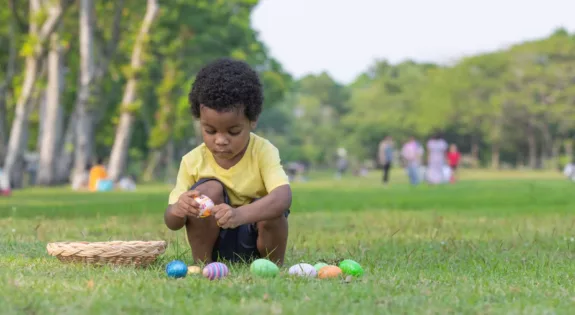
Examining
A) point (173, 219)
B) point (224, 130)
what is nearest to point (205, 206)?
point (173, 219)

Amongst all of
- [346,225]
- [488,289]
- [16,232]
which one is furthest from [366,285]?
[346,225]

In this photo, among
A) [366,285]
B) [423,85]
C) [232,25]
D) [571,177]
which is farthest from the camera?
[423,85]

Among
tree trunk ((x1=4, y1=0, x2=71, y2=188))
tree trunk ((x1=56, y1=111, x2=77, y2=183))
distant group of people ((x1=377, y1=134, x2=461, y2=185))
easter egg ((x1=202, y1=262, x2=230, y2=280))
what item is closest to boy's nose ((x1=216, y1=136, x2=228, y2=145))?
easter egg ((x1=202, y1=262, x2=230, y2=280))

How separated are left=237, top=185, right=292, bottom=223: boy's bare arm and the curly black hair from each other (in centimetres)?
53

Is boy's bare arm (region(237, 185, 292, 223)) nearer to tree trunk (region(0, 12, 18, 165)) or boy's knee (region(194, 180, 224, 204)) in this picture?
boy's knee (region(194, 180, 224, 204))

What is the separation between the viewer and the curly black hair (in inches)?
207

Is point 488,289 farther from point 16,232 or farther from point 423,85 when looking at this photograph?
point 423,85

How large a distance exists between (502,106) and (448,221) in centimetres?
6862

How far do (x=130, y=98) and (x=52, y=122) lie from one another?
3031 mm

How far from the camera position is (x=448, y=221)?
11148 millimetres

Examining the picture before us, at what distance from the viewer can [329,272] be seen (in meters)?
4.95

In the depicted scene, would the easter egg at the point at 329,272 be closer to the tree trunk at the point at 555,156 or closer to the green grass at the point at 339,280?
the green grass at the point at 339,280

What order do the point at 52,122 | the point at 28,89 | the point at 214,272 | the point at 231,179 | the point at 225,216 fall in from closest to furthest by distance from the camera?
the point at 214,272, the point at 225,216, the point at 231,179, the point at 28,89, the point at 52,122

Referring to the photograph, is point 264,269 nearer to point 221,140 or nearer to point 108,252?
point 221,140
